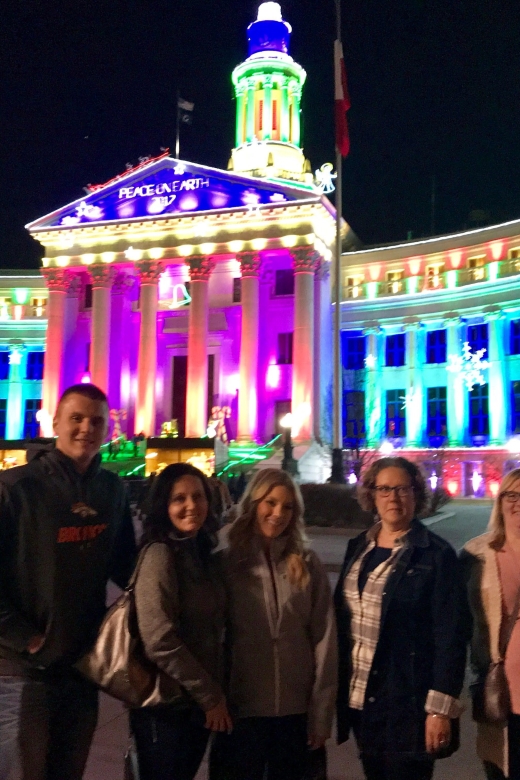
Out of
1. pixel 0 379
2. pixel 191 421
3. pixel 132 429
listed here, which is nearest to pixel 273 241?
pixel 191 421

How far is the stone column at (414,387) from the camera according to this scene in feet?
166

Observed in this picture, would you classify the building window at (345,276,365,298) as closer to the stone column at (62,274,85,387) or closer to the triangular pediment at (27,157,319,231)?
the triangular pediment at (27,157,319,231)

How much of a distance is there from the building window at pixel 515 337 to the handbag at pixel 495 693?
46245mm

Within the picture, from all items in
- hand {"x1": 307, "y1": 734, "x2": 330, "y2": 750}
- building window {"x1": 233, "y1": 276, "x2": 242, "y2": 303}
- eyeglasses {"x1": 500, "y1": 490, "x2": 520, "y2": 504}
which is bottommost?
hand {"x1": 307, "y1": 734, "x2": 330, "y2": 750}

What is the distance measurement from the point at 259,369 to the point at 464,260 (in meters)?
16.5

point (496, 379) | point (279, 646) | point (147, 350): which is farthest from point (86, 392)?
point (496, 379)

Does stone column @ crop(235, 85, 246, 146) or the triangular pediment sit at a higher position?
stone column @ crop(235, 85, 246, 146)

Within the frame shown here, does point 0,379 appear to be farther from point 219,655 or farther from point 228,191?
point 219,655

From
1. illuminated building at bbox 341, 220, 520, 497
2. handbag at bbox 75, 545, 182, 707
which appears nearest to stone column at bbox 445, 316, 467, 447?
illuminated building at bbox 341, 220, 520, 497

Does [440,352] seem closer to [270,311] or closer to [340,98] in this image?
[270,311]

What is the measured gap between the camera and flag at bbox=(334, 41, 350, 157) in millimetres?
26744

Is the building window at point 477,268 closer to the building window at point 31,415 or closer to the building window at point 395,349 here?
the building window at point 395,349

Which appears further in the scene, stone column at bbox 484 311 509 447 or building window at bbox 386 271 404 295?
building window at bbox 386 271 404 295

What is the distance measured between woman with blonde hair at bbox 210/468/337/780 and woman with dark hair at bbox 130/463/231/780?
0.44 feet
